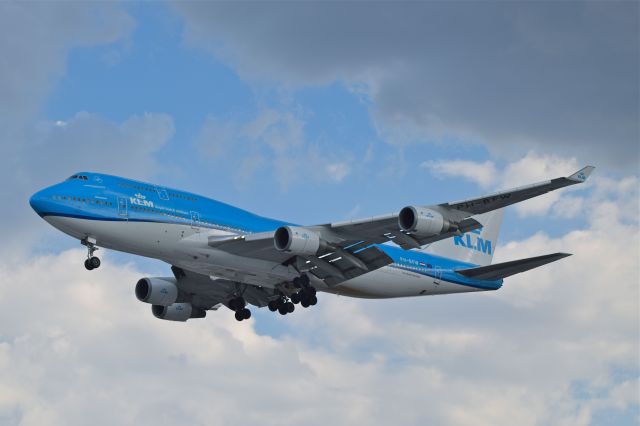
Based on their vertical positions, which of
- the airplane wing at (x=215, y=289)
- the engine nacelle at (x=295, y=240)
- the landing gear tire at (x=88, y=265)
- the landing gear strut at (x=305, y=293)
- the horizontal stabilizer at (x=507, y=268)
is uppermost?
the horizontal stabilizer at (x=507, y=268)

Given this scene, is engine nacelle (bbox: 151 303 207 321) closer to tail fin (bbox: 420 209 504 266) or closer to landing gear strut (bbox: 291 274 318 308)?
landing gear strut (bbox: 291 274 318 308)

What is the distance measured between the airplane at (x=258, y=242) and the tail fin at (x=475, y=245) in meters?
2.00

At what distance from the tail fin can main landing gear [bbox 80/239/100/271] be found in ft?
60.4

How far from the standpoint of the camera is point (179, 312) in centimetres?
5234

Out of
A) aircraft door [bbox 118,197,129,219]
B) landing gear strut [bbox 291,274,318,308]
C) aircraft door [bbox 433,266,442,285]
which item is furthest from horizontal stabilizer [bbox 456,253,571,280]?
aircraft door [bbox 118,197,129,219]

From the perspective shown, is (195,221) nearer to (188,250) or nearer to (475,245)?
(188,250)

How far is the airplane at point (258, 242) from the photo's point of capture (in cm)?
4072

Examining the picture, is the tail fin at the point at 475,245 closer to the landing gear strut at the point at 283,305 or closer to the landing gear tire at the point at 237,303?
the landing gear strut at the point at 283,305

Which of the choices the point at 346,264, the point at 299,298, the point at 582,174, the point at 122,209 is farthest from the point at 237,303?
the point at 582,174

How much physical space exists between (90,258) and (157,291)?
Result: 925 centimetres

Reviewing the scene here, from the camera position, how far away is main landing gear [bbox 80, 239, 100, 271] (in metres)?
41.0

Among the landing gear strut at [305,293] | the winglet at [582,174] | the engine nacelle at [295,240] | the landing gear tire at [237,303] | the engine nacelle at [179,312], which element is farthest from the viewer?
the engine nacelle at [179,312]

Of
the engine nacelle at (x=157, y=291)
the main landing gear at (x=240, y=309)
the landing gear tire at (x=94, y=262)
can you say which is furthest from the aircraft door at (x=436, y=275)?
the landing gear tire at (x=94, y=262)

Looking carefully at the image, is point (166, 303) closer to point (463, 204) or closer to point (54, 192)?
point (54, 192)
